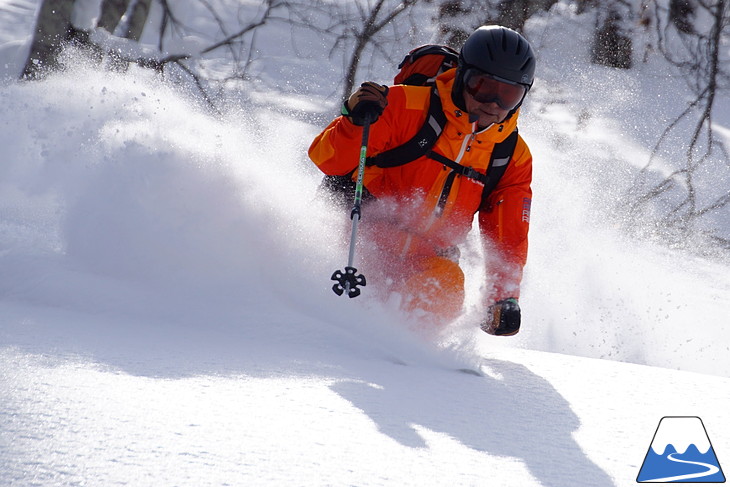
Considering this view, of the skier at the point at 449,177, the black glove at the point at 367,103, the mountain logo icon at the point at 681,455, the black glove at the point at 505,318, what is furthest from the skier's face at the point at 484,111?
the mountain logo icon at the point at 681,455

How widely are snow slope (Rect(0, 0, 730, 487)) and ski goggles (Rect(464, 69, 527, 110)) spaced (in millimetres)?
1040

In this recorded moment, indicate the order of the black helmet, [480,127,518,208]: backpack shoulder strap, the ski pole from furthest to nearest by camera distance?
[480,127,518,208]: backpack shoulder strap, the black helmet, the ski pole

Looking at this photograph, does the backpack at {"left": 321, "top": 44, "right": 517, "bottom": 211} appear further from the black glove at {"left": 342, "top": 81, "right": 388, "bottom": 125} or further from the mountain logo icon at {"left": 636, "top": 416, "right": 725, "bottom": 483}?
the mountain logo icon at {"left": 636, "top": 416, "right": 725, "bottom": 483}

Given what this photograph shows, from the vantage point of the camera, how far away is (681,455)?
86.9 inches

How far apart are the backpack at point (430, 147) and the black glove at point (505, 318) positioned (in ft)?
1.96

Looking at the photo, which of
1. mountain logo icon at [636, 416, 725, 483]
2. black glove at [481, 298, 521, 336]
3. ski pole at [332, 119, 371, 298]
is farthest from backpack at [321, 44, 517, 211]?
mountain logo icon at [636, 416, 725, 483]

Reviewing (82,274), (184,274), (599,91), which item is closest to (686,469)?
(184,274)

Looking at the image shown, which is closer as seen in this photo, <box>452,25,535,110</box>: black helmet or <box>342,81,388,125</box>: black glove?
<box>342,81,388,125</box>: black glove

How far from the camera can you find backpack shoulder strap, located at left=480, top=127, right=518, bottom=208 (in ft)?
12.9

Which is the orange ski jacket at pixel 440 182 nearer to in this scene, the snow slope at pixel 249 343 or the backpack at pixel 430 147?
the backpack at pixel 430 147

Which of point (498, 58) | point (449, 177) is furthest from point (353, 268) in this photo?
point (498, 58)

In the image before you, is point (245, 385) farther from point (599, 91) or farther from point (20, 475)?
point (599, 91)

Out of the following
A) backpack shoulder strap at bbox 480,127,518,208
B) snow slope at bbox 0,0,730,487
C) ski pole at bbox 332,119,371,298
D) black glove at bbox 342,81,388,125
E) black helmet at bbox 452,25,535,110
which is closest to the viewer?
snow slope at bbox 0,0,730,487

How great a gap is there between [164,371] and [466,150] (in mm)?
2017
